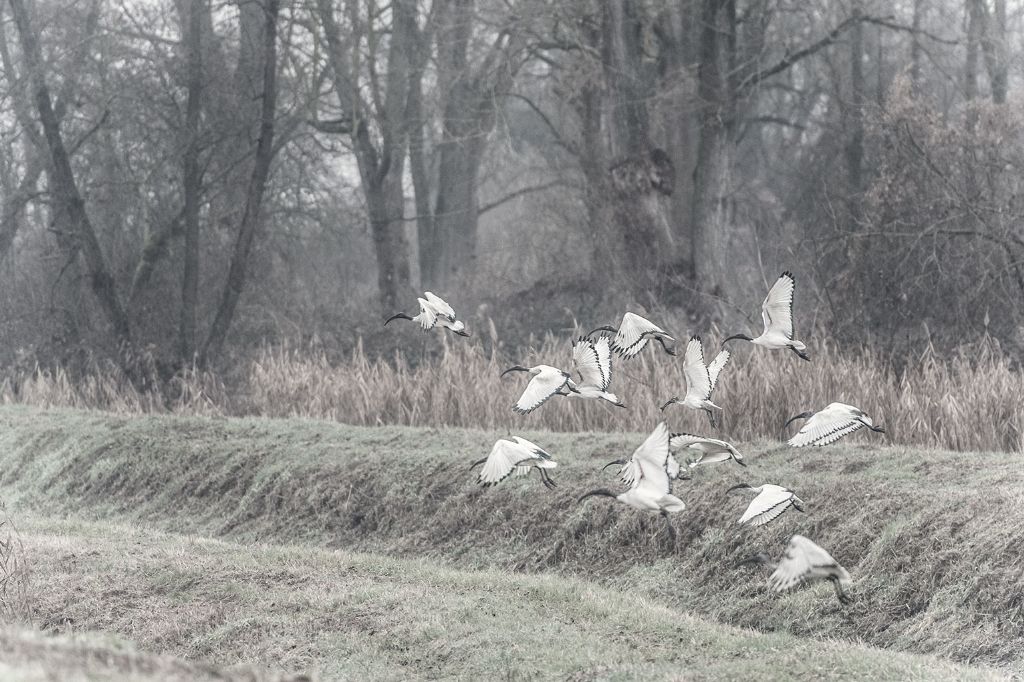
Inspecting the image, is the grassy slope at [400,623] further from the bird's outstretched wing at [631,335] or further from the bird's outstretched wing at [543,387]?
the bird's outstretched wing at [631,335]

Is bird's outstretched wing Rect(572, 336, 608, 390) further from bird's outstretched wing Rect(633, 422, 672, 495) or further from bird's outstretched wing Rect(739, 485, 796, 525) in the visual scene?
bird's outstretched wing Rect(739, 485, 796, 525)

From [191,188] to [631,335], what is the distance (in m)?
10.8

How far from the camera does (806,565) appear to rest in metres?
5.09

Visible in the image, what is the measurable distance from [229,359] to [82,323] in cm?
215

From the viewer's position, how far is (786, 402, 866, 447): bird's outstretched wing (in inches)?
241

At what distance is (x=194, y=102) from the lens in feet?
52.9

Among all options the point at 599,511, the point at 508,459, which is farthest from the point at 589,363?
the point at 599,511

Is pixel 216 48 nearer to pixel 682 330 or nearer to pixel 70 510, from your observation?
pixel 682 330

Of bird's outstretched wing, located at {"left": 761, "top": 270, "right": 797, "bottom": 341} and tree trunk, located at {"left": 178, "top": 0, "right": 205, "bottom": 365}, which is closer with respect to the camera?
bird's outstretched wing, located at {"left": 761, "top": 270, "right": 797, "bottom": 341}

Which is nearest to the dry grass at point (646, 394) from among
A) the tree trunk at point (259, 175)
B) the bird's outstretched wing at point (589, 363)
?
the tree trunk at point (259, 175)

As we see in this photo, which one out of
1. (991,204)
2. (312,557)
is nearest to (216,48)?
(991,204)

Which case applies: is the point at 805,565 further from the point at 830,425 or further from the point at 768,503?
the point at 830,425

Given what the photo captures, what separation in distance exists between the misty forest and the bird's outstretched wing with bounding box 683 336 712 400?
1 centimetres

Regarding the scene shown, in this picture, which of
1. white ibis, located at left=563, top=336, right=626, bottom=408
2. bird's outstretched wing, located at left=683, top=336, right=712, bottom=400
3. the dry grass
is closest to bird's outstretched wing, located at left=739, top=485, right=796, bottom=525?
bird's outstretched wing, located at left=683, top=336, right=712, bottom=400
